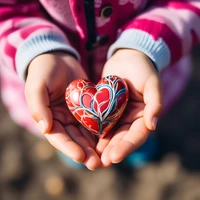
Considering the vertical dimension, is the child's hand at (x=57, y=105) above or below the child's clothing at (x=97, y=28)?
below

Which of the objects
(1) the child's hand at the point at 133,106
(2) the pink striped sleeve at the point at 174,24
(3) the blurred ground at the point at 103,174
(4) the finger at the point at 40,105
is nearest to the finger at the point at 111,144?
(1) the child's hand at the point at 133,106

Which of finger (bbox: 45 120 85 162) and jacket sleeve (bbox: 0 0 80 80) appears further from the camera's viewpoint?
jacket sleeve (bbox: 0 0 80 80)

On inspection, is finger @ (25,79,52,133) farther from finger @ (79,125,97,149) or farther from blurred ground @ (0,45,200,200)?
blurred ground @ (0,45,200,200)

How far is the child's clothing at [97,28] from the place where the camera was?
1.02m

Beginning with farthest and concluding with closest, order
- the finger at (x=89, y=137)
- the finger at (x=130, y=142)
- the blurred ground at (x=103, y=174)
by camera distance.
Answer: the blurred ground at (x=103, y=174) < the finger at (x=89, y=137) < the finger at (x=130, y=142)

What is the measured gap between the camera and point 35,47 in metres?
1.03

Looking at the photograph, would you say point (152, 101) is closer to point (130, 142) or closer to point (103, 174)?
point (130, 142)

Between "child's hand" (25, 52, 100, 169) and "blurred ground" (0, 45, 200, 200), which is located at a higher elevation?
"child's hand" (25, 52, 100, 169)

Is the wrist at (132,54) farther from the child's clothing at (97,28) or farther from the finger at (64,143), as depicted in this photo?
the finger at (64,143)

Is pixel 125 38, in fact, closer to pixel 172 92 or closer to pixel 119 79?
pixel 119 79

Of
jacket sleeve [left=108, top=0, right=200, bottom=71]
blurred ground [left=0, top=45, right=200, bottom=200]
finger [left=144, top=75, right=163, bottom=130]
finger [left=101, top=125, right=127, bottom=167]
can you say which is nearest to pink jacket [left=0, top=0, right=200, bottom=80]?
jacket sleeve [left=108, top=0, right=200, bottom=71]

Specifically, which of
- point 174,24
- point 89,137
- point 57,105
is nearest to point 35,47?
point 57,105

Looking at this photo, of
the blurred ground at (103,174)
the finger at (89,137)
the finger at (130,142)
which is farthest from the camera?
the blurred ground at (103,174)

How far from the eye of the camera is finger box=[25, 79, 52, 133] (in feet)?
2.98
